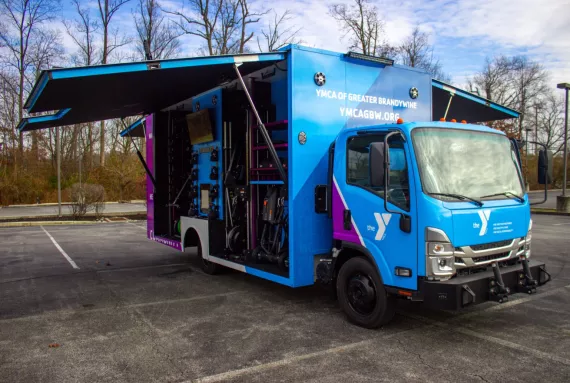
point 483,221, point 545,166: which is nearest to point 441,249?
point 483,221

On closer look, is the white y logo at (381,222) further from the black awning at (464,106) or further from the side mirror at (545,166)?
the black awning at (464,106)

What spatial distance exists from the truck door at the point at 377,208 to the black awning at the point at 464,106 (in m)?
2.81

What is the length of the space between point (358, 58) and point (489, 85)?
36053 mm

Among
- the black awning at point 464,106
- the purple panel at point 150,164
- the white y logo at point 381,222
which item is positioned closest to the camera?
the white y logo at point 381,222

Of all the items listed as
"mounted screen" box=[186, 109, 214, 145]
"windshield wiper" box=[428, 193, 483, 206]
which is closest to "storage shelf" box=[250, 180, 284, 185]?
"mounted screen" box=[186, 109, 214, 145]

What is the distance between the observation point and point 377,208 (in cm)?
499

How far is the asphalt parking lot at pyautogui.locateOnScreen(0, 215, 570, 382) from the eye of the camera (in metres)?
4.09

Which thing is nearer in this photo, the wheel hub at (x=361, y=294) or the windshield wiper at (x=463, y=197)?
the windshield wiper at (x=463, y=197)

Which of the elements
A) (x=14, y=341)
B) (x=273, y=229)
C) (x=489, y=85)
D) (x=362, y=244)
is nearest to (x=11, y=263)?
(x=14, y=341)

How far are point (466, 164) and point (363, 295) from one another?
1.84m

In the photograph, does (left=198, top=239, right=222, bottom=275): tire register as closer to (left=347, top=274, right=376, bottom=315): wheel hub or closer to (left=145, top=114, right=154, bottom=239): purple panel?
(left=145, top=114, right=154, bottom=239): purple panel

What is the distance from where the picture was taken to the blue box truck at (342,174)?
4613 millimetres

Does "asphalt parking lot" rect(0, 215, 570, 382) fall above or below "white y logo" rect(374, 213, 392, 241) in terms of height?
below

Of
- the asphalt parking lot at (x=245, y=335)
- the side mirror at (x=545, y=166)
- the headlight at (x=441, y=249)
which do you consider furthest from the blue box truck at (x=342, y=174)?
the asphalt parking lot at (x=245, y=335)
